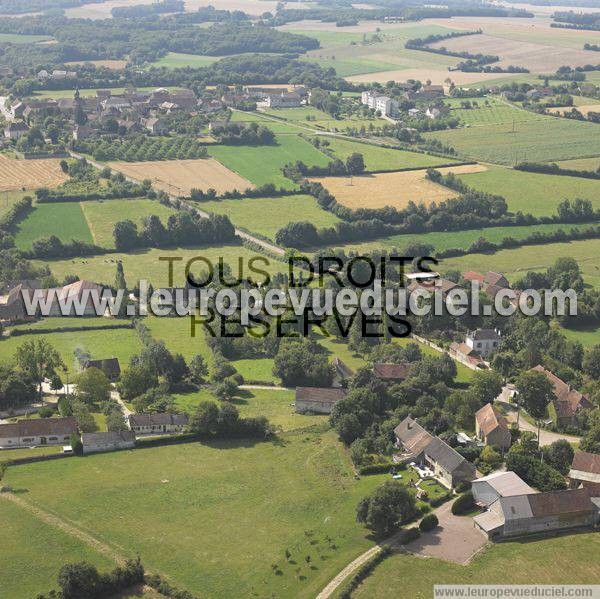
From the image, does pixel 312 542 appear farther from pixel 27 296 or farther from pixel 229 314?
pixel 27 296

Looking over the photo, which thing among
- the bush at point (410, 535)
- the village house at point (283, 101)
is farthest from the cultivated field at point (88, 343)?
the village house at point (283, 101)

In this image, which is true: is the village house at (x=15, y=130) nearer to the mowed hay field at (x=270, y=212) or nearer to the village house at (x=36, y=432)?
the mowed hay field at (x=270, y=212)

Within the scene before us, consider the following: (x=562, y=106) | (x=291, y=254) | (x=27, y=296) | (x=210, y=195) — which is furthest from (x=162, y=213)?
(x=562, y=106)

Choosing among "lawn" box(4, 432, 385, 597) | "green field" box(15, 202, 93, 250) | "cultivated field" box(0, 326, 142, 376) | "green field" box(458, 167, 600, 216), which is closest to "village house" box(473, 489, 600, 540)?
"lawn" box(4, 432, 385, 597)

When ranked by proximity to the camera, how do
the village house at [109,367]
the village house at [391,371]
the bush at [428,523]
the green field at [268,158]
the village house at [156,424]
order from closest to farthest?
the bush at [428,523] → the village house at [156,424] → the village house at [391,371] → the village house at [109,367] → the green field at [268,158]

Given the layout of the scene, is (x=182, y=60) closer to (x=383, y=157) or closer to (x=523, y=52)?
(x=523, y=52)

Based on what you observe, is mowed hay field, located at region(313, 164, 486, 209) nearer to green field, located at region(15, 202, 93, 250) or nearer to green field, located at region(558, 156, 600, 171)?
green field, located at region(558, 156, 600, 171)

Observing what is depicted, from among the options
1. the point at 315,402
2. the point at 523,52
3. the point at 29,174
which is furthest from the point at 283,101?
the point at 315,402
